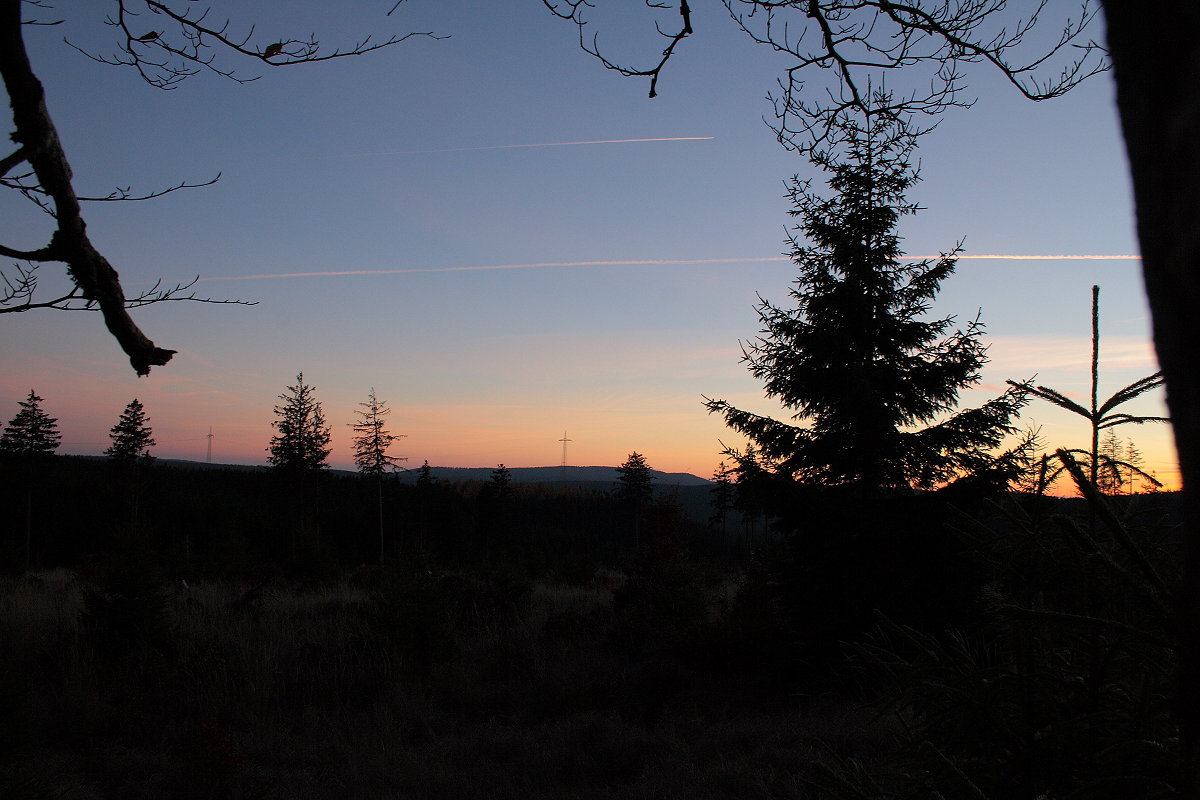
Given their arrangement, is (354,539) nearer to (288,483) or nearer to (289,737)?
(288,483)

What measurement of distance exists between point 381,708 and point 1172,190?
8.24m

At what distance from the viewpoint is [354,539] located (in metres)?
51.4

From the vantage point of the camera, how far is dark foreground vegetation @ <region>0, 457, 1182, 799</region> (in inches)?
74.0

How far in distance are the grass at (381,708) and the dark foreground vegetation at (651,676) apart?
0.11 feet

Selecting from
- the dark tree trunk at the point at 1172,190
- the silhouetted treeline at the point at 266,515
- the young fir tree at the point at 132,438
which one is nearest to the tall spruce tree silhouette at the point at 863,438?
the dark tree trunk at the point at 1172,190

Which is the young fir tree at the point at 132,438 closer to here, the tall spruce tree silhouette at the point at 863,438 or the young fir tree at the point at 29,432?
the young fir tree at the point at 29,432

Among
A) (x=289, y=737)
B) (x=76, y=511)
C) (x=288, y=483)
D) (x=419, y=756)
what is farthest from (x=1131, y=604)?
(x=76, y=511)

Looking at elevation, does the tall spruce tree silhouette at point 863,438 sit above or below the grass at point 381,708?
above

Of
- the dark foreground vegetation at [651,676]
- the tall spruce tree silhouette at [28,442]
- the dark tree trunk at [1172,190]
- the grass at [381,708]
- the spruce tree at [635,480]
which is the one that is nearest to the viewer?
the dark tree trunk at [1172,190]

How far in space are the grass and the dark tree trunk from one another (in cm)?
440

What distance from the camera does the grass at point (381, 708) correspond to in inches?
214

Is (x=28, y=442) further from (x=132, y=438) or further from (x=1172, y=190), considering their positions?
(x=1172, y=190)

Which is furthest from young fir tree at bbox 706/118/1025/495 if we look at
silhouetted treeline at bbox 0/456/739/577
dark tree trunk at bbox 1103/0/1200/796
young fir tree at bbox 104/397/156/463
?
young fir tree at bbox 104/397/156/463

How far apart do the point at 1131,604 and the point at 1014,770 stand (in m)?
0.55
